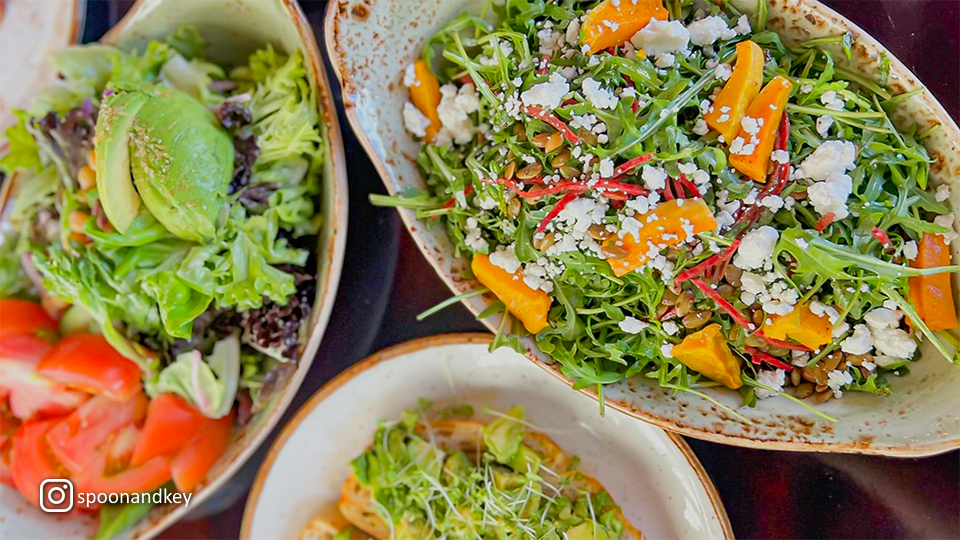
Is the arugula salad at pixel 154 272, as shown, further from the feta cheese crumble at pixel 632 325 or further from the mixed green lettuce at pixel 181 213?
the feta cheese crumble at pixel 632 325

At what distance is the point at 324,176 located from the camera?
1.73 m

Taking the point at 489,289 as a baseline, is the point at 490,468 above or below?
below

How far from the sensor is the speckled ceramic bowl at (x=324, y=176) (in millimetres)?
1616

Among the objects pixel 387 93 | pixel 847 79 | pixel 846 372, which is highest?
pixel 847 79

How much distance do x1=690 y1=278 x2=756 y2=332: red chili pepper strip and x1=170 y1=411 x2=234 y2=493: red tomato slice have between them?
1.22 meters

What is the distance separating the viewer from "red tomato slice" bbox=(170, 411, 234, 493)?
173 cm

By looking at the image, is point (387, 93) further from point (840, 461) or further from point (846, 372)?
point (840, 461)

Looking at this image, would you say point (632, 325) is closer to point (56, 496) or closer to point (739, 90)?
point (739, 90)

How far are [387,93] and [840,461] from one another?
1.32 m

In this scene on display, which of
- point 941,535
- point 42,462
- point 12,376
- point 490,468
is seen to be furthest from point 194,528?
point 941,535

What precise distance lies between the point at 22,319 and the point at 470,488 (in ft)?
4.02

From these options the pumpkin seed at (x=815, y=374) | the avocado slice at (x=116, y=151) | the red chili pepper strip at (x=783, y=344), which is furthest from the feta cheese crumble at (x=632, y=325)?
the avocado slice at (x=116, y=151)

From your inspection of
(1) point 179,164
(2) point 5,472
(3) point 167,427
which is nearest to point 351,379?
(3) point 167,427

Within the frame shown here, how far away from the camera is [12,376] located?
179 centimetres
